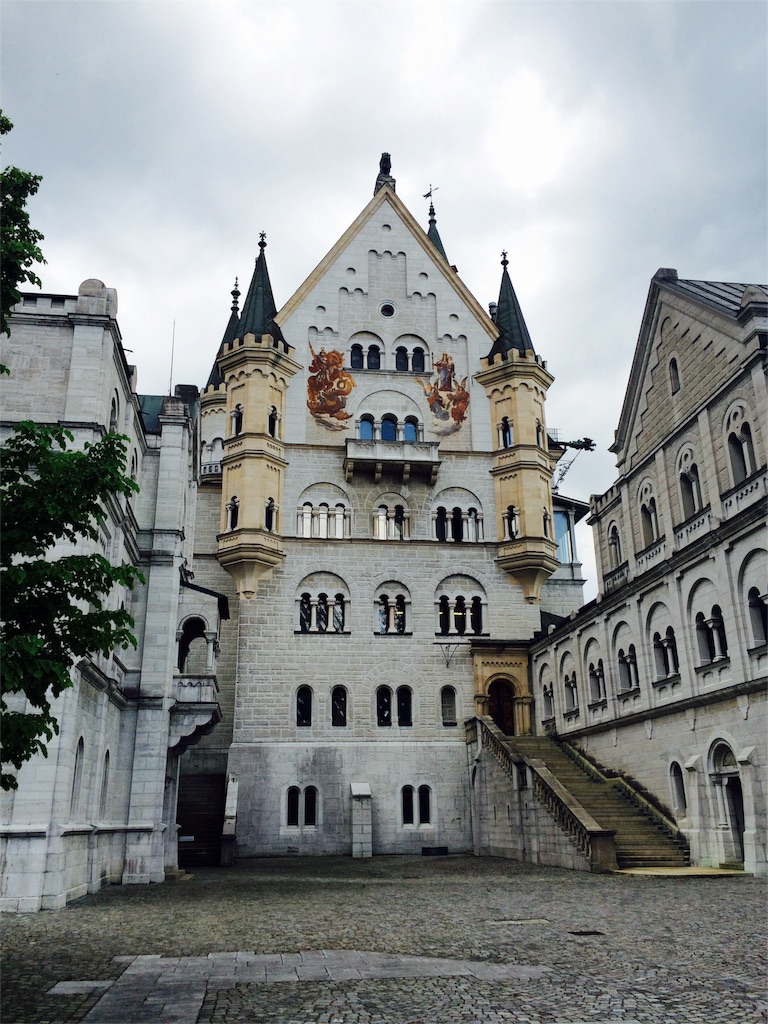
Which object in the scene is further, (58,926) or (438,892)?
(438,892)

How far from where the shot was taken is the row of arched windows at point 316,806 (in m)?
36.9

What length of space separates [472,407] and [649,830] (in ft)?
79.1

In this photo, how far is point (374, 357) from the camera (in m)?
45.3

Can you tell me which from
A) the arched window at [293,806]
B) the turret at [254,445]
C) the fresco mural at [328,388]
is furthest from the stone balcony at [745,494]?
the fresco mural at [328,388]

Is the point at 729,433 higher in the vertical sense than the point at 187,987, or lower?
higher

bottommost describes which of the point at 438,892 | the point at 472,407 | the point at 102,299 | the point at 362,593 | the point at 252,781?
the point at 438,892

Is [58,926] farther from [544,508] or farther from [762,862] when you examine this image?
[544,508]

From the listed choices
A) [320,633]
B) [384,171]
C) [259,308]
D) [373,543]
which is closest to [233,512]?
[373,543]

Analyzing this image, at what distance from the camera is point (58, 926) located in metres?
14.3

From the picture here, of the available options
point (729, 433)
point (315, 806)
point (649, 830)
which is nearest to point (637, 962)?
point (649, 830)

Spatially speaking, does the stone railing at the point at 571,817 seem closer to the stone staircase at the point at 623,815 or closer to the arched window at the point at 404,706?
the stone staircase at the point at 623,815

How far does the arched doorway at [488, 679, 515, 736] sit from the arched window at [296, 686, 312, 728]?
8.97 metres

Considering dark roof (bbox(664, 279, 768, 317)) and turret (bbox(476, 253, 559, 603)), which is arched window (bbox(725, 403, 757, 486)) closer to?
dark roof (bbox(664, 279, 768, 317))

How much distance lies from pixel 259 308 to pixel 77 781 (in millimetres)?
29380
